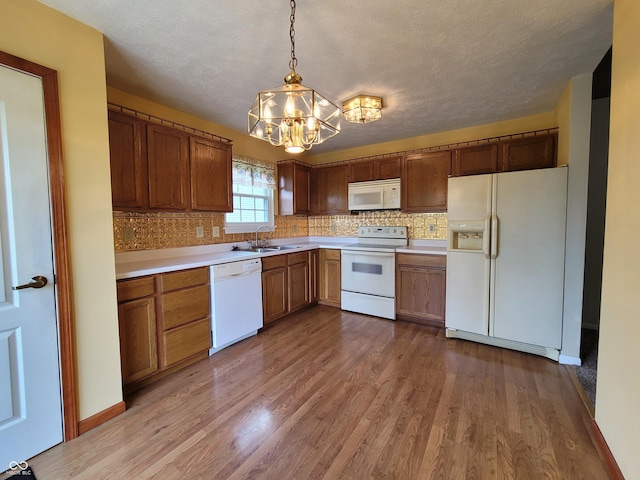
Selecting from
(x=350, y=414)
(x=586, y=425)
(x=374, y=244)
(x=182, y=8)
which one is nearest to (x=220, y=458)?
(x=350, y=414)

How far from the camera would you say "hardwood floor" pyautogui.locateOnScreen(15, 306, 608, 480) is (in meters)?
1.41

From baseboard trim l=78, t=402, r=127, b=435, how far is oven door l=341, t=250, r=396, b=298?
260 centimetres

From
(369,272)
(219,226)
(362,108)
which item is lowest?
(369,272)

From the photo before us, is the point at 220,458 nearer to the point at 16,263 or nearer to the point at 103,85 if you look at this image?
the point at 16,263

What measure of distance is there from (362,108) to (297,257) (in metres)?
1.92

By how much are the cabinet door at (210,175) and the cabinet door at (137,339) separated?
1.06m

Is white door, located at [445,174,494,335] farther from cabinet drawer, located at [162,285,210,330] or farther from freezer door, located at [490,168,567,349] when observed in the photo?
cabinet drawer, located at [162,285,210,330]

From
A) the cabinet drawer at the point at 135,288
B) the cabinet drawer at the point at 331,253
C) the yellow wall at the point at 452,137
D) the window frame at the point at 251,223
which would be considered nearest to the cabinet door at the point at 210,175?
the window frame at the point at 251,223

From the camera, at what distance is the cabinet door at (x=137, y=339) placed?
6.39 ft

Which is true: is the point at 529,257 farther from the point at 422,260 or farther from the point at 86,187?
the point at 86,187

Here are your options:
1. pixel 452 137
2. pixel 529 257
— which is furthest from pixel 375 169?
pixel 529 257

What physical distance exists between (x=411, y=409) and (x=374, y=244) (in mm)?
2473

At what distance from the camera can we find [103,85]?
5.57 ft

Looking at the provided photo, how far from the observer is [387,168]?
3.75 m
